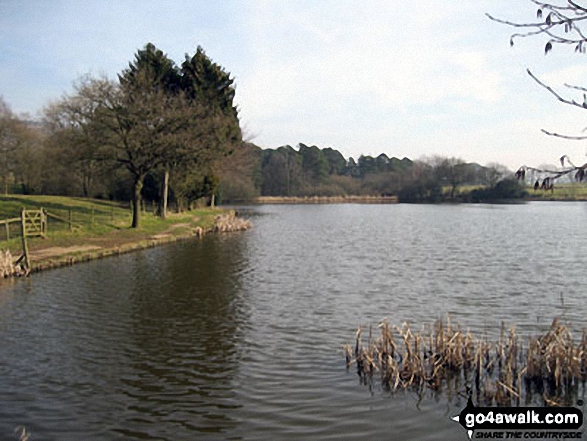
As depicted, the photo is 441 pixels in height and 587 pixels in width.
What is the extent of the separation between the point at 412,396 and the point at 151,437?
403 centimetres

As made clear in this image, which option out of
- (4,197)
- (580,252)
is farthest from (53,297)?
(4,197)

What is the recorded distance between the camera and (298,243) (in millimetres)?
31359

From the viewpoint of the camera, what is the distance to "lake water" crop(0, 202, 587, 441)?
297 inches

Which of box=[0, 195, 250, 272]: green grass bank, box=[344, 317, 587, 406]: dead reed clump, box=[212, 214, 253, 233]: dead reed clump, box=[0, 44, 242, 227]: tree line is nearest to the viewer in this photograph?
box=[344, 317, 587, 406]: dead reed clump

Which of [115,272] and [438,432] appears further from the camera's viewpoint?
[115,272]

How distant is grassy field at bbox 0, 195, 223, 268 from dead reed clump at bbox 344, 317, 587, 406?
16324 mm

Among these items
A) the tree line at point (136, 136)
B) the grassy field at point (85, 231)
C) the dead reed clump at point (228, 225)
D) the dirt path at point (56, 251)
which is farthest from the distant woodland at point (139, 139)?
the dirt path at point (56, 251)

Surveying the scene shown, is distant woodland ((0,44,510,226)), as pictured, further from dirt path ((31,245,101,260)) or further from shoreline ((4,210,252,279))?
dirt path ((31,245,101,260))

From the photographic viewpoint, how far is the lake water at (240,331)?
7555 millimetres

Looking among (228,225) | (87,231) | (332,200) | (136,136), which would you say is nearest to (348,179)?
(332,200)

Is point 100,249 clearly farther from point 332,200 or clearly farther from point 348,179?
point 348,179

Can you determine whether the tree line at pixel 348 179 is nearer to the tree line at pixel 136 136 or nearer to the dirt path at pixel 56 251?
the tree line at pixel 136 136

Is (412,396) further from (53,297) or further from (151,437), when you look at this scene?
(53,297)

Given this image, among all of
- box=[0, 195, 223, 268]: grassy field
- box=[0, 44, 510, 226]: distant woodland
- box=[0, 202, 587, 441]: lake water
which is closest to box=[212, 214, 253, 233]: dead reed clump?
box=[0, 195, 223, 268]: grassy field
